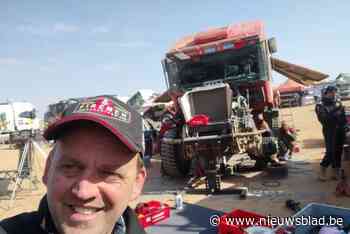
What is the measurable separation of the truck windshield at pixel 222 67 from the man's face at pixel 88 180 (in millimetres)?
7369

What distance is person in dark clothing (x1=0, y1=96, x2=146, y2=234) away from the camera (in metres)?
1.17

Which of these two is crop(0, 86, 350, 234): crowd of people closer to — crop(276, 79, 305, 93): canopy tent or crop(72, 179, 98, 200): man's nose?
crop(72, 179, 98, 200): man's nose

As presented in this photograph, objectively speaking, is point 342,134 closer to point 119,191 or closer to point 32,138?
point 119,191

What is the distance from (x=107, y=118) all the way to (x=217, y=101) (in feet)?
20.6

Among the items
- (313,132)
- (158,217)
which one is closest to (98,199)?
(158,217)

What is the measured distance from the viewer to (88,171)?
1.23 metres

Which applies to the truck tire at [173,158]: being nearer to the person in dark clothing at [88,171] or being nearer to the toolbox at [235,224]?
the toolbox at [235,224]

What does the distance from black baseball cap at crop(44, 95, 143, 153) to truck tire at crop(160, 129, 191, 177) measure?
20.1 feet

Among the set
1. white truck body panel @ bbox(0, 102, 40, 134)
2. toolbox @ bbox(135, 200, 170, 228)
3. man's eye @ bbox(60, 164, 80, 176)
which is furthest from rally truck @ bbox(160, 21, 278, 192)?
white truck body panel @ bbox(0, 102, 40, 134)

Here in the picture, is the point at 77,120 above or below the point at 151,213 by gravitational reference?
above

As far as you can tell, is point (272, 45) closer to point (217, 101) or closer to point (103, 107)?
point (217, 101)

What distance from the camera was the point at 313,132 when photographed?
1468 centimetres

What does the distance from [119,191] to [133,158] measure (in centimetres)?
15

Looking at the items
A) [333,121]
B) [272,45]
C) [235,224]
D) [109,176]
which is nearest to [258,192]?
[333,121]
